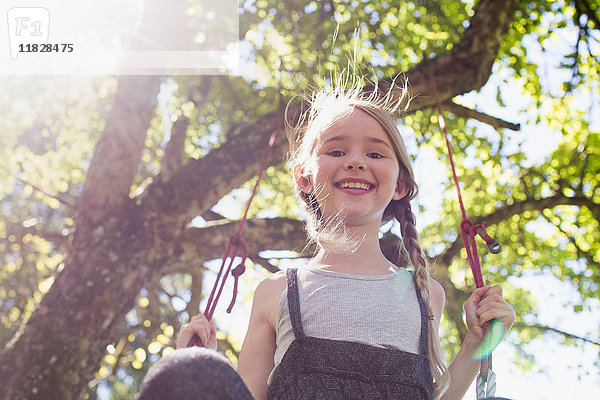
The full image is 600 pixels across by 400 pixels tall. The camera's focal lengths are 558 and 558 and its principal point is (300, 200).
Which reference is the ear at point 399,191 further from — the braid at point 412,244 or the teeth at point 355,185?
the teeth at point 355,185

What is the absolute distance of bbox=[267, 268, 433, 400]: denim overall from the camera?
166 centimetres

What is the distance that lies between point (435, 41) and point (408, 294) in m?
3.50

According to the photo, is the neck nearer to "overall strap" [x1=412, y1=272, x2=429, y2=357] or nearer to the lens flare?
"overall strap" [x1=412, y1=272, x2=429, y2=357]

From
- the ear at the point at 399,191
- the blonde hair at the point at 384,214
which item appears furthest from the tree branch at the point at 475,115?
the ear at the point at 399,191

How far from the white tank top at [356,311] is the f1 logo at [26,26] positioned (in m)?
3.21

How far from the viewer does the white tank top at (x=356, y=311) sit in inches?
69.7

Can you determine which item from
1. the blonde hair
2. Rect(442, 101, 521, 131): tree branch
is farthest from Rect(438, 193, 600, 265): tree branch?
the blonde hair

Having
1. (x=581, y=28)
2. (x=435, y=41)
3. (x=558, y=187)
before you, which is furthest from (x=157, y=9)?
(x=558, y=187)

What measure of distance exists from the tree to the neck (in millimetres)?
374

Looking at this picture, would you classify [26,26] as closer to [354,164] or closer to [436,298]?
[354,164]

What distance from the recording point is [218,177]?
3494 mm

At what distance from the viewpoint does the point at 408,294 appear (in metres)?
1.92

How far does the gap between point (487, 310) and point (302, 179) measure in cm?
84

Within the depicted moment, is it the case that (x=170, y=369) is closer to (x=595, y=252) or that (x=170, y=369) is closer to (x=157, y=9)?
(x=157, y=9)
